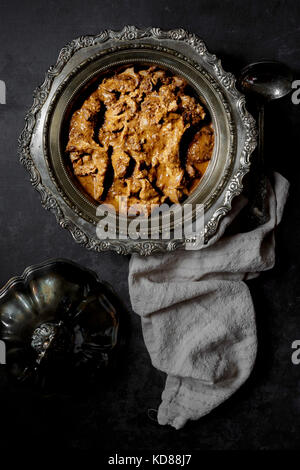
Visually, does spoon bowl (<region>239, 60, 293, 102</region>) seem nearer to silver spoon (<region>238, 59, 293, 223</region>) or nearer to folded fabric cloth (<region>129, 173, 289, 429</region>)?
silver spoon (<region>238, 59, 293, 223</region>)

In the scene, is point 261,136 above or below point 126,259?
above

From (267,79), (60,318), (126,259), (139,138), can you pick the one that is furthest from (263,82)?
(60,318)

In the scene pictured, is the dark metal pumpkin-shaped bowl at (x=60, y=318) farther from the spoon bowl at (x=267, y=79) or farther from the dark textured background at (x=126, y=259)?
the spoon bowl at (x=267, y=79)

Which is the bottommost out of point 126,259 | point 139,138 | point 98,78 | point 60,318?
point 60,318

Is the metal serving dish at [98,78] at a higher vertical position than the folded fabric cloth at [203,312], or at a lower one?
higher

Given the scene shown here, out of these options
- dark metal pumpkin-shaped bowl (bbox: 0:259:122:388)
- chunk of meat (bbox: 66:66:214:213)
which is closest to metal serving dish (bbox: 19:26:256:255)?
chunk of meat (bbox: 66:66:214:213)

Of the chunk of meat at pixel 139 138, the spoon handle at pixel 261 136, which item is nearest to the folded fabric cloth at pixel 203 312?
the spoon handle at pixel 261 136

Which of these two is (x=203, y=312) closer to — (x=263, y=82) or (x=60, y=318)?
(x=60, y=318)
